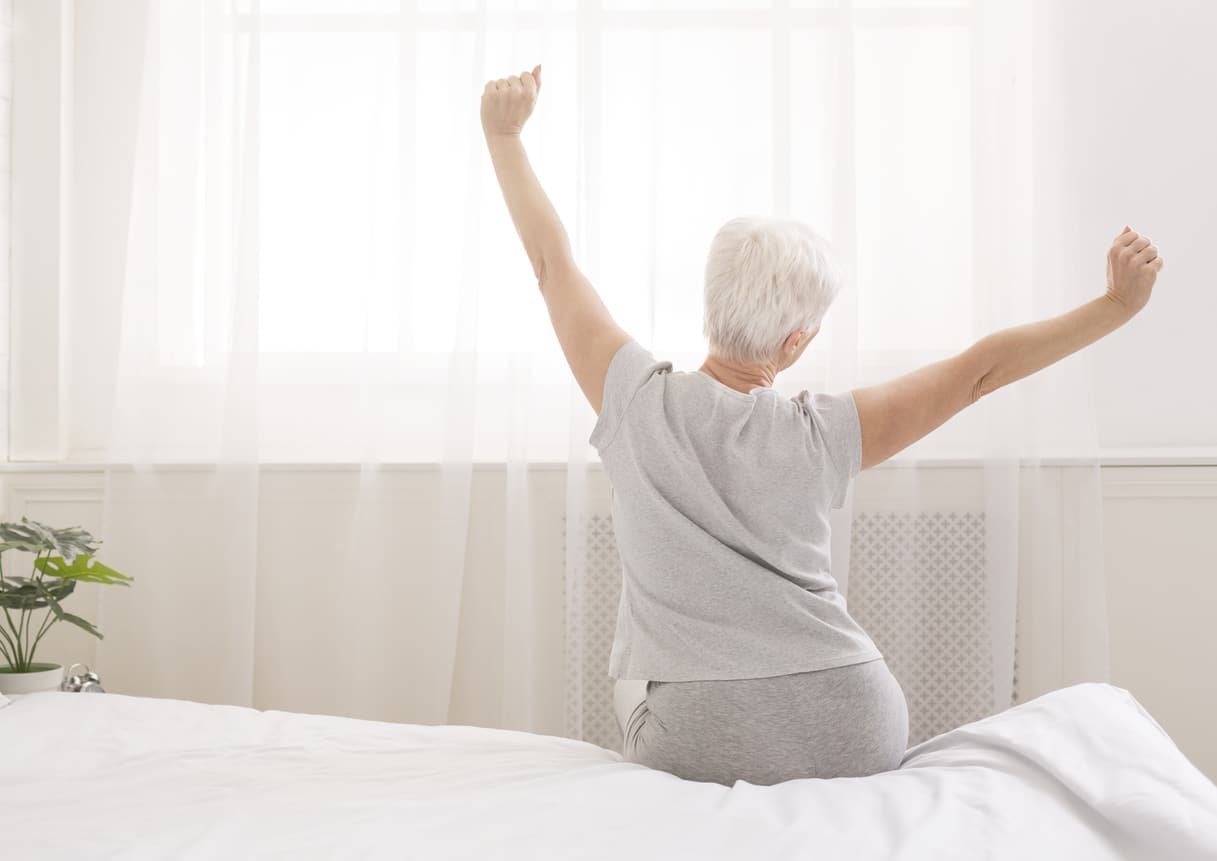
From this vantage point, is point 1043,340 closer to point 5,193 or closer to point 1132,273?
point 1132,273

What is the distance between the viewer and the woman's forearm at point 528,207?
4.64 ft

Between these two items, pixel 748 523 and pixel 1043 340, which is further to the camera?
pixel 1043 340

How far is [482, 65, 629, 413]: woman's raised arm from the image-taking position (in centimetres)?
133

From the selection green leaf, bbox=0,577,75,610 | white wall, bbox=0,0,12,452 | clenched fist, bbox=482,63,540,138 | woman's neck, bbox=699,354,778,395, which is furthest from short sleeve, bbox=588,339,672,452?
white wall, bbox=0,0,12,452

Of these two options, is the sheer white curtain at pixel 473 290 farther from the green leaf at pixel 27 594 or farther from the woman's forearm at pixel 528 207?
the woman's forearm at pixel 528 207

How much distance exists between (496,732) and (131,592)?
4.69 feet

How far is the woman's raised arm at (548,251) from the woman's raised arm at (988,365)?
0.33 metres

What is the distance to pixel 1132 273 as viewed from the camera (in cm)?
140

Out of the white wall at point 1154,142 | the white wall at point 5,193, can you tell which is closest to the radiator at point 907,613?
the white wall at point 1154,142

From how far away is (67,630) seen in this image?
2545 mm

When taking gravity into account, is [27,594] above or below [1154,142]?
below

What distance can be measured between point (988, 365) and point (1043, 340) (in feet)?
0.34

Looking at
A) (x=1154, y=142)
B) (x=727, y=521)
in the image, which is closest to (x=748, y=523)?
(x=727, y=521)

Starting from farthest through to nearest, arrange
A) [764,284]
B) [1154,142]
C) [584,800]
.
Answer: [1154,142], [764,284], [584,800]
